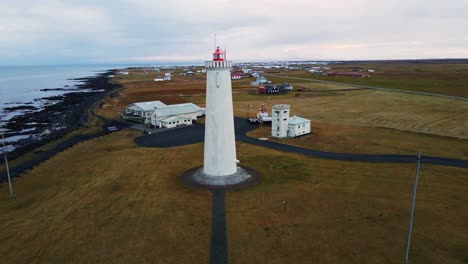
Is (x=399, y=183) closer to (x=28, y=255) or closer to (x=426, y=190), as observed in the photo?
(x=426, y=190)

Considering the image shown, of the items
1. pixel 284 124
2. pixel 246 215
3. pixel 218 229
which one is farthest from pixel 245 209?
pixel 284 124

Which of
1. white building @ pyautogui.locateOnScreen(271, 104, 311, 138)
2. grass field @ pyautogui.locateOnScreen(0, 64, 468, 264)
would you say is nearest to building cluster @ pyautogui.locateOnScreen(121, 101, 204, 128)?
grass field @ pyautogui.locateOnScreen(0, 64, 468, 264)

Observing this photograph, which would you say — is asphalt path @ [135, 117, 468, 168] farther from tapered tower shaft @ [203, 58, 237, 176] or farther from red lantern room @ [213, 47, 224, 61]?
red lantern room @ [213, 47, 224, 61]

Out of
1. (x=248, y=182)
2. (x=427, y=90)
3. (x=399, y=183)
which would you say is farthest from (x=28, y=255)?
(x=427, y=90)

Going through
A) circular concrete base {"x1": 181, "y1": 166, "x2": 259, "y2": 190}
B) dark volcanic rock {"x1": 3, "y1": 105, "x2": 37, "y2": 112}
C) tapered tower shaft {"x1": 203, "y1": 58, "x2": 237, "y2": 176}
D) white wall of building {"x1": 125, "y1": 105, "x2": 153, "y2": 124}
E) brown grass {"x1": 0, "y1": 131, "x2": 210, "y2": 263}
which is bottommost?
brown grass {"x1": 0, "y1": 131, "x2": 210, "y2": 263}

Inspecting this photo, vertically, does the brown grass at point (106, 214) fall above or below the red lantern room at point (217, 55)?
below

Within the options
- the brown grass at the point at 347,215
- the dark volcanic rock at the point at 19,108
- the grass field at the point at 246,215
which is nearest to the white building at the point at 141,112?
the grass field at the point at 246,215

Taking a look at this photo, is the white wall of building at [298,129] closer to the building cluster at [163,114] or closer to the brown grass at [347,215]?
the brown grass at [347,215]

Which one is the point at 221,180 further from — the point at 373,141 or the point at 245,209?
the point at 373,141

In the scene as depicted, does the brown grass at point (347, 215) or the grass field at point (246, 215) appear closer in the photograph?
the brown grass at point (347, 215)
